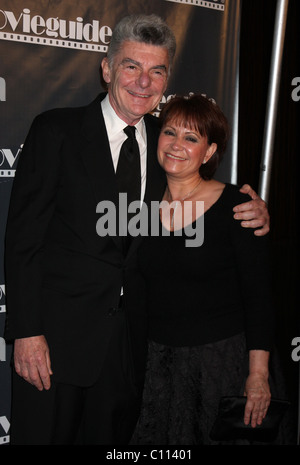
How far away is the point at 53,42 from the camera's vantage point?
7.88ft

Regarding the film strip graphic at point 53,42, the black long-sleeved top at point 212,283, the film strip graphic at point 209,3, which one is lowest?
the black long-sleeved top at point 212,283

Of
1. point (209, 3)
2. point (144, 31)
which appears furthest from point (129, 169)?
point (209, 3)

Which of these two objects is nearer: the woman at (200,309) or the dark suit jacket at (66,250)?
the dark suit jacket at (66,250)

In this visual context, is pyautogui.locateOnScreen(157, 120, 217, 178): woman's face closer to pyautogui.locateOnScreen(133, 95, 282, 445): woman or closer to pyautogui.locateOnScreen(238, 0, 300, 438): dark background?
pyautogui.locateOnScreen(133, 95, 282, 445): woman

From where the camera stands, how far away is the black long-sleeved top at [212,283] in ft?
6.22

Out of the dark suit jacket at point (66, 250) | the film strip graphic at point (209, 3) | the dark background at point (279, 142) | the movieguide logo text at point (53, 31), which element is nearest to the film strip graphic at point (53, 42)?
the movieguide logo text at point (53, 31)

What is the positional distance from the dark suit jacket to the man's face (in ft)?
0.38

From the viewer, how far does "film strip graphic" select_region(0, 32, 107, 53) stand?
7.49 feet

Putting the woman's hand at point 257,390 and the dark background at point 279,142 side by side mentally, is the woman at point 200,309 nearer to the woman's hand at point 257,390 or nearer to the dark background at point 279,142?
the woman's hand at point 257,390

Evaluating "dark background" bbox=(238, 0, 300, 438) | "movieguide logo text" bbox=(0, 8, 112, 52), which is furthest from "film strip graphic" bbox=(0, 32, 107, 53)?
"dark background" bbox=(238, 0, 300, 438)

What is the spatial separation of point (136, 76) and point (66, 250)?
0.70m

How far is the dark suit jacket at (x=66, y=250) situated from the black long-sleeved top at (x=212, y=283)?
0.14 meters

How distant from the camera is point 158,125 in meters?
2.12
